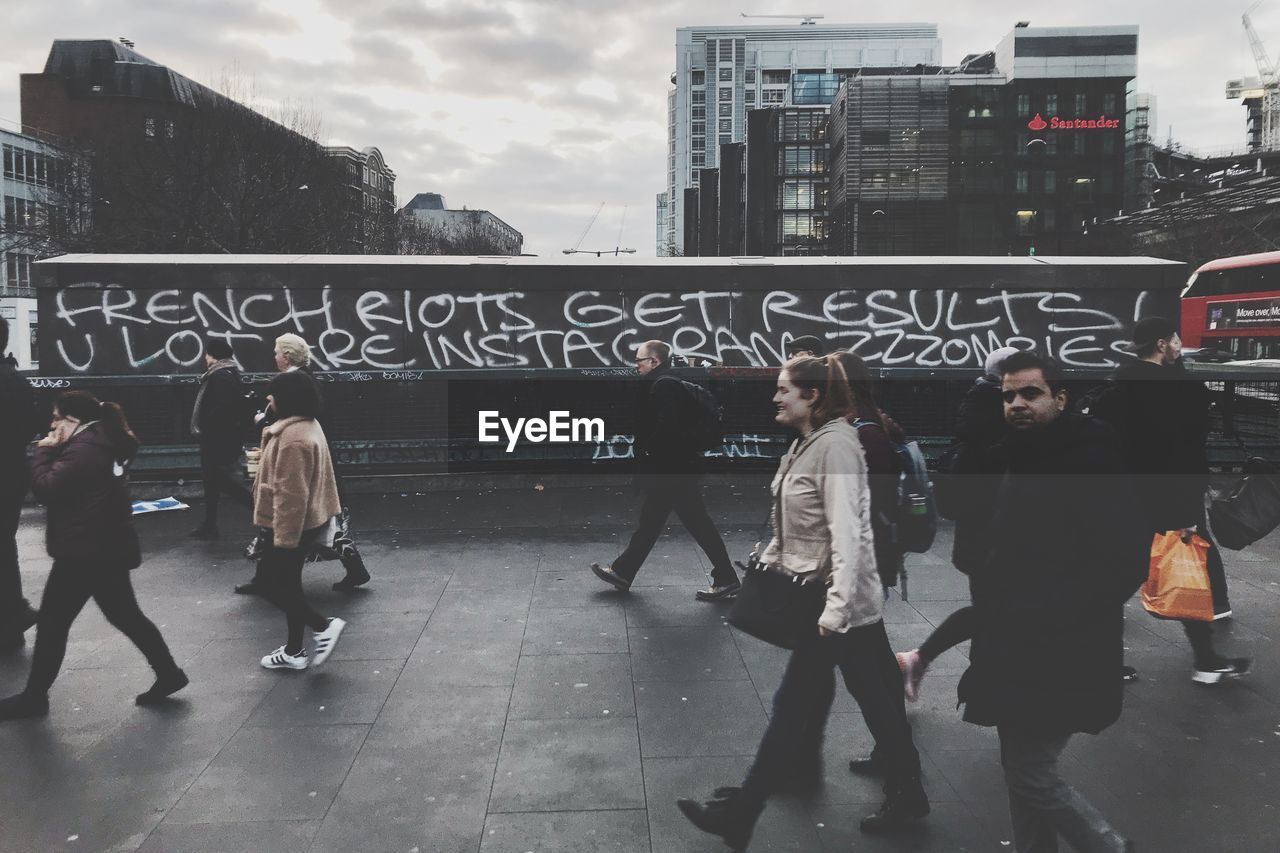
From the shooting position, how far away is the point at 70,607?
4.44 m

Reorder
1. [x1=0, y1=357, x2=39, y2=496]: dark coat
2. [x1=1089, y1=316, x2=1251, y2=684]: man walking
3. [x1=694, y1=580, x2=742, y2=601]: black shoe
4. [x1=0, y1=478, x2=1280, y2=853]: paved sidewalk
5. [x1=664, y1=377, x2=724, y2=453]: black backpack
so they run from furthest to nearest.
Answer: [x1=694, y1=580, x2=742, y2=601]: black shoe
[x1=664, y1=377, x2=724, y2=453]: black backpack
[x1=0, y1=357, x2=39, y2=496]: dark coat
[x1=1089, y1=316, x2=1251, y2=684]: man walking
[x1=0, y1=478, x2=1280, y2=853]: paved sidewalk

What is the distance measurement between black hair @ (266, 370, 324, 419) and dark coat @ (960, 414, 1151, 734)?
3627 millimetres

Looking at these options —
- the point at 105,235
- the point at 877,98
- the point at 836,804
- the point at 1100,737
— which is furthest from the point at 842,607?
the point at 877,98

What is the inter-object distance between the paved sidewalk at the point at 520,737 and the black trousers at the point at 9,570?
289mm

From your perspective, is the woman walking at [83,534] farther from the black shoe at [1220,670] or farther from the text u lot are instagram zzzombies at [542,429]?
the text u lot are instagram zzzombies at [542,429]

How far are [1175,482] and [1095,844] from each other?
7.48 ft

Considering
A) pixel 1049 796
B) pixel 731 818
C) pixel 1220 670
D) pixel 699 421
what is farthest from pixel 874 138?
pixel 1049 796

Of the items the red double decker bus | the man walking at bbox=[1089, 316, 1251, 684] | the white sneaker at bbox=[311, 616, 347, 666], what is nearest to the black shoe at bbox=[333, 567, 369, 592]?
the white sneaker at bbox=[311, 616, 347, 666]

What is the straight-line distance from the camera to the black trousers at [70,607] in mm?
4402

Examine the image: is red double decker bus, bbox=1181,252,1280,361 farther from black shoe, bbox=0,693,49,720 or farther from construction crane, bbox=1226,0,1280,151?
construction crane, bbox=1226,0,1280,151

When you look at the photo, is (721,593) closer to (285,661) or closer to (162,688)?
(285,661)

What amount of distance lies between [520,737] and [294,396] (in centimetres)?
214

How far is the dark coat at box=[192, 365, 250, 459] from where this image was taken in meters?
7.70

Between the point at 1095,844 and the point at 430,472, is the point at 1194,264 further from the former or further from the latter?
the point at 1095,844
